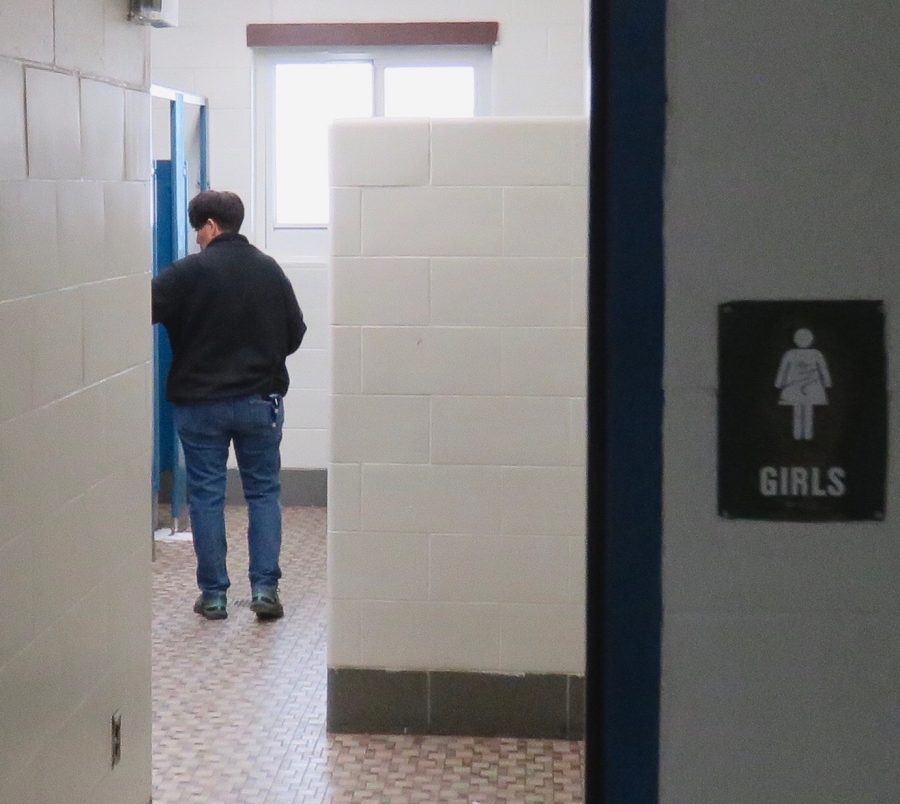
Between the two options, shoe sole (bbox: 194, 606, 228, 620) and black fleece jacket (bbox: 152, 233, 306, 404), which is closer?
black fleece jacket (bbox: 152, 233, 306, 404)

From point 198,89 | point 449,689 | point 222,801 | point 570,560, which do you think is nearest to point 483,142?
point 570,560

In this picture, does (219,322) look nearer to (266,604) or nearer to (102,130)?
(266,604)

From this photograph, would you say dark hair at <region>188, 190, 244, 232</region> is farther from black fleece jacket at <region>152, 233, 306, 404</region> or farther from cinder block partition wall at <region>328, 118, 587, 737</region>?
cinder block partition wall at <region>328, 118, 587, 737</region>

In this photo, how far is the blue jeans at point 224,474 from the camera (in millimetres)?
4980

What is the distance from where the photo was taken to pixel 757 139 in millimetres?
1297

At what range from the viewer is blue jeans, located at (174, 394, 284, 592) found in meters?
4.98

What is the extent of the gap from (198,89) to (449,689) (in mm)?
4051

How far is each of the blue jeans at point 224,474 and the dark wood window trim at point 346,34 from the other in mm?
2545

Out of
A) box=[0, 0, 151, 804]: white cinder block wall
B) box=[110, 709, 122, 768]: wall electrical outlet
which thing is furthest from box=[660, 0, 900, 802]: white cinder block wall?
box=[110, 709, 122, 768]: wall electrical outlet

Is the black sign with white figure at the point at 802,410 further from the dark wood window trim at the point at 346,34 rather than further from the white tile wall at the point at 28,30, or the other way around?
the dark wood window trim at the point at 346,34

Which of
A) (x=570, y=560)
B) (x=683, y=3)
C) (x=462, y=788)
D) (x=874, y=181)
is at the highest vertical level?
(x=683, y=3)

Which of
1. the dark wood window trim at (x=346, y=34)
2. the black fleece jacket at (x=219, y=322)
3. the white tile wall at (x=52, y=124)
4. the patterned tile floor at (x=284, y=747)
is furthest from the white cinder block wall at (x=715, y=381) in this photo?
the dark wood window trim at (x=346, y=34)

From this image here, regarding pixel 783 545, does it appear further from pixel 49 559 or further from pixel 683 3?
pixel 49 559

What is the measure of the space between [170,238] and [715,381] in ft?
17.4
